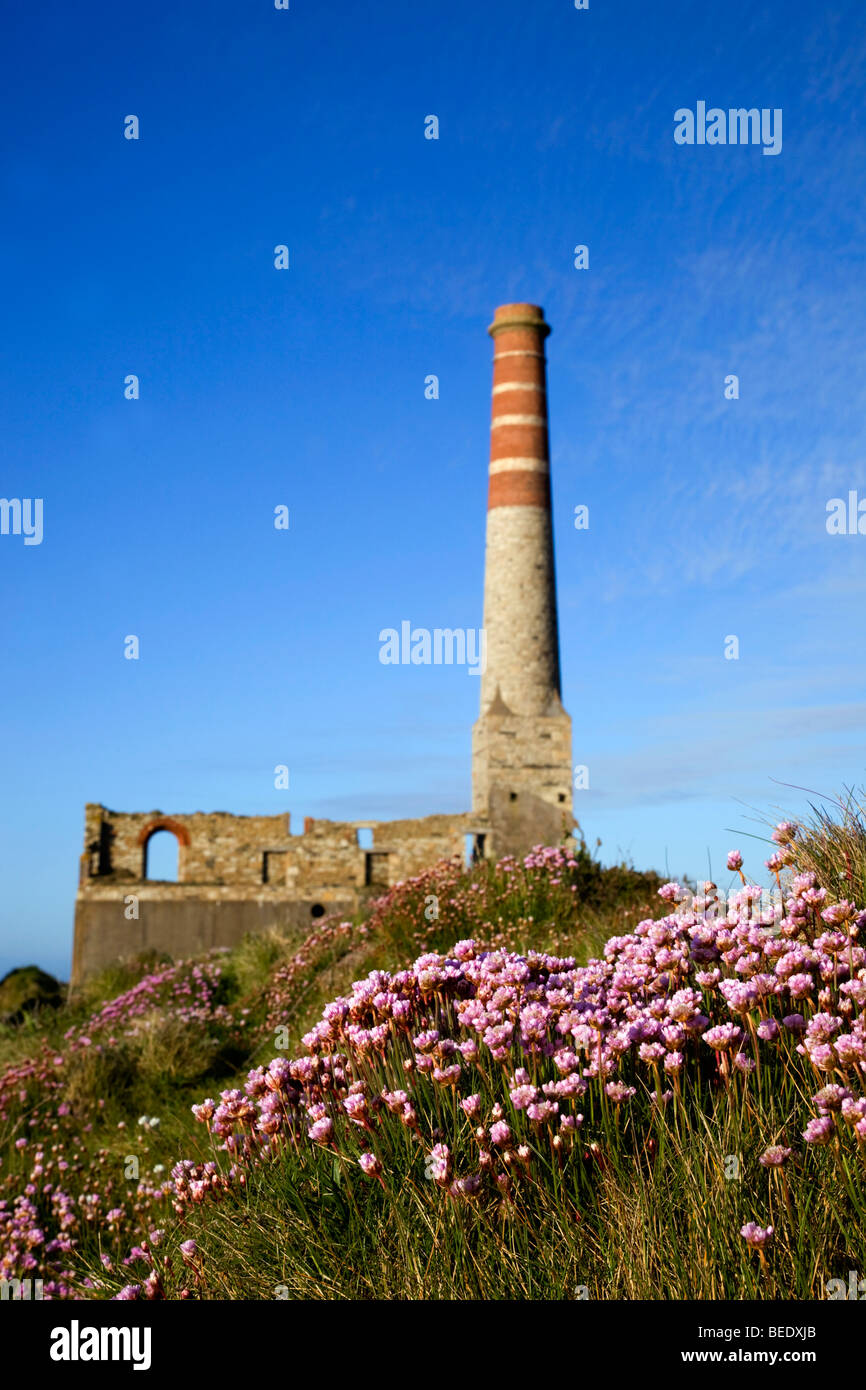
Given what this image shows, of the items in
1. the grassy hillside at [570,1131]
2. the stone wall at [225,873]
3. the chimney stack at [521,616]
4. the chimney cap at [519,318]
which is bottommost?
the grassy hillside at [570,1131]

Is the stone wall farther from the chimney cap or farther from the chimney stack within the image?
the chimney cap

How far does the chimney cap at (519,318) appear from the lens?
2591cm

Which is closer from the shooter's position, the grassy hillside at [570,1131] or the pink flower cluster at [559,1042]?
the grassy hillside at [570,1131]

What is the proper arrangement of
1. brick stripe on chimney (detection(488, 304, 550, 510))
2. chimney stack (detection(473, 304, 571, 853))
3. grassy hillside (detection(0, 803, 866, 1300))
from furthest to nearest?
1. brick stripe on chimney (detection(488, 304, 550, 510))
2. chimney stack (detection(473, 304, 571, 853))
3. grassy hillside (detection(0, 803, 866, 1300))

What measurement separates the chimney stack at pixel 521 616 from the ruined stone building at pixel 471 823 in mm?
30

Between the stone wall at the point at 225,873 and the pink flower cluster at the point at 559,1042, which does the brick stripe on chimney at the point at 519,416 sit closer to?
the stone wall at the point at 225,873

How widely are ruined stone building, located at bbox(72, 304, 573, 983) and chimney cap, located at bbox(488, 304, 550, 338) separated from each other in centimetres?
3

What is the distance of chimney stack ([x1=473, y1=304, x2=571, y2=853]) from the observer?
79.0 ft

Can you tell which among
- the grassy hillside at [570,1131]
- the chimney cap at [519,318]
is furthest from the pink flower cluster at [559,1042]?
Answer: the chimney cap at [519,318]

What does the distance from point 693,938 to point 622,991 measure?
0.38 metres

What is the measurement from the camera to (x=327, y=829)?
27094mm

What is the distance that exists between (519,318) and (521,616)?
279 inches

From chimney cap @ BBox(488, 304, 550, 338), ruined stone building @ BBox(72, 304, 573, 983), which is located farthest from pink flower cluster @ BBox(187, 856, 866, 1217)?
chimney cap @ BBox(488, 304, 550, 338)
